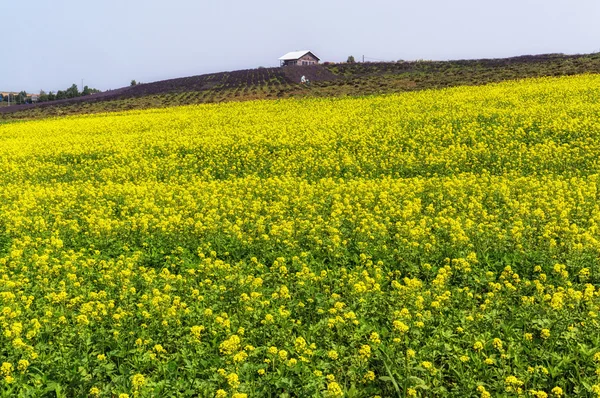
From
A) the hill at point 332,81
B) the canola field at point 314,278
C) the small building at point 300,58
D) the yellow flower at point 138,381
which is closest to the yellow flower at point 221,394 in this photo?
the canola field at point 314,278

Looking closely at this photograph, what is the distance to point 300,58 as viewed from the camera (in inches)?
3541

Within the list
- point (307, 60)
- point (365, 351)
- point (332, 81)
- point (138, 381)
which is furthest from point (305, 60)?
point (138, 381)

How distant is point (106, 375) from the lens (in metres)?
4.91

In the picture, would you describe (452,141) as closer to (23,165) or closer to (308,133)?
(308,133)

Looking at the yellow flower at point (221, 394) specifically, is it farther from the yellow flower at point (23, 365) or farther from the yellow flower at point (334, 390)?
the yellow flower at point (23, 365)

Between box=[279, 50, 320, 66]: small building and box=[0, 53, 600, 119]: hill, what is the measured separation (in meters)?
24.4

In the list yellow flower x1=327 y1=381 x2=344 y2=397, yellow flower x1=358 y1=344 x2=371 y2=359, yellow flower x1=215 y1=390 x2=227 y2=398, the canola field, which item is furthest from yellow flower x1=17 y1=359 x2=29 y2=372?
yellow flower x1=358 y1=344 x2=371 y2=359

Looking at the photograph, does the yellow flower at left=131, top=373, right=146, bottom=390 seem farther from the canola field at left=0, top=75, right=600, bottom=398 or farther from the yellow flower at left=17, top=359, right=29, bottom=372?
the yellow flower at left=17, top=359, right=29, bottom=372

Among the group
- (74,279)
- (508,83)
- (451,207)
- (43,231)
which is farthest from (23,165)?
(508,83)

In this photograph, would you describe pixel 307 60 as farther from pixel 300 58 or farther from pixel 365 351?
pixel 365 351

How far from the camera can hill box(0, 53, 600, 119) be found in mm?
39938

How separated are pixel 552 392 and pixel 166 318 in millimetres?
4529

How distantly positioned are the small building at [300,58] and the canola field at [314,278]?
257 ft

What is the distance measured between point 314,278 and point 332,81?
153ft
